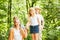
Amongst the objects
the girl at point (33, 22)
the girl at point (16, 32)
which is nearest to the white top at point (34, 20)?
the girl at point (33, 22)

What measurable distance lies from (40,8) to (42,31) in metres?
0.22

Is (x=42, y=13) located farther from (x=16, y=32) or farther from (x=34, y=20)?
(x=16, y=32)

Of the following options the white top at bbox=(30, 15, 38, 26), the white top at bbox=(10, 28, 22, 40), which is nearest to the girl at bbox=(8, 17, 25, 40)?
the white top at bbox=(10, 28, 22, 40)

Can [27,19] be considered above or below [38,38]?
above

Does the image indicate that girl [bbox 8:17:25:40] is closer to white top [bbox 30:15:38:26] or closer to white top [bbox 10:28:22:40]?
white top [bbox 10:28:22:40]

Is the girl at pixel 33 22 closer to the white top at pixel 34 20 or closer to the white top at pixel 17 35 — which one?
the white top at pixel 34 20

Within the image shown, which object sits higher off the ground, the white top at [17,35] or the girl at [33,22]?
the girl at [33,22]

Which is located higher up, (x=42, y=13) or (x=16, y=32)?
(x=42, y=13)

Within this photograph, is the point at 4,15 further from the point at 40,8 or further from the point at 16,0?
the point at 40,8

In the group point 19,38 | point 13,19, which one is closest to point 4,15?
point 13,19

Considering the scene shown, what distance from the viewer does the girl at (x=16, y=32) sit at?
99.8 inches

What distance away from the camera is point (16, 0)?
8.51 ft

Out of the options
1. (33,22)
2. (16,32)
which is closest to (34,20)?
(33,22)

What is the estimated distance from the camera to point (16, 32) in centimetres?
254
